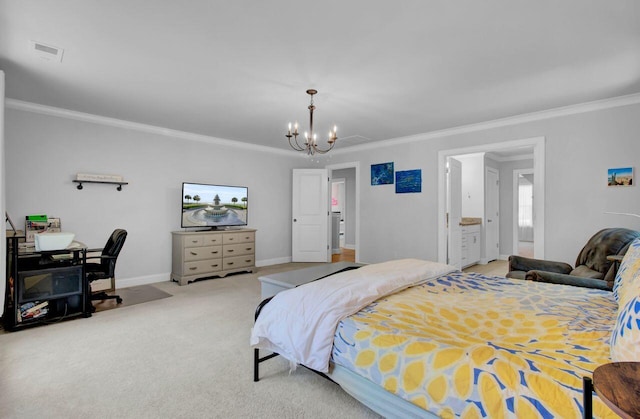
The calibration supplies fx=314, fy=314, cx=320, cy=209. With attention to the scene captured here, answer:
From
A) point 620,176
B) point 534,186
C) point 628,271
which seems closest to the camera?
point 628,271

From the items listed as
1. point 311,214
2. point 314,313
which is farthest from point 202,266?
point 314,313

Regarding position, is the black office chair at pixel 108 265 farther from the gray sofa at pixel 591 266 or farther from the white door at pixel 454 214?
the white door at pixel 454 214

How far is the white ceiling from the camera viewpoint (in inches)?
79.8

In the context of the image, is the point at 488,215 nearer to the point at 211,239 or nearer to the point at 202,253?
the point at 211,239

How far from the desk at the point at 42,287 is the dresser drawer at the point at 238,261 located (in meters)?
2.10

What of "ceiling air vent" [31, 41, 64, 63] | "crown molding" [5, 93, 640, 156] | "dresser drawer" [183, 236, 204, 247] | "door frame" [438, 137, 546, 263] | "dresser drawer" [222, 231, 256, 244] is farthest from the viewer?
"dresser drawer" [222, 231, 256, 244]

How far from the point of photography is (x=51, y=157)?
399 centimetres

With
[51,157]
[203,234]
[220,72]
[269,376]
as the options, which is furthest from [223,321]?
[51,157]

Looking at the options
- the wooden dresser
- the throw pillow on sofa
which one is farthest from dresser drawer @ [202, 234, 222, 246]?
the throw pillow on sofa

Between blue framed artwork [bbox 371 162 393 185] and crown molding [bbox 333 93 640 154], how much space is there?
14.4 inches

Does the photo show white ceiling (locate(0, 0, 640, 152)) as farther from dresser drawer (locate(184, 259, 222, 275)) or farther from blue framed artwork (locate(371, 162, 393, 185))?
dresser drawer (locate(184, 259, 222, 275))

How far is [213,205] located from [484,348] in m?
4.83

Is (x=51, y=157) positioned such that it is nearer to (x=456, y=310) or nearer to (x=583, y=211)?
(x=456, y=310)

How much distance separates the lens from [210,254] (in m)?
5.02
